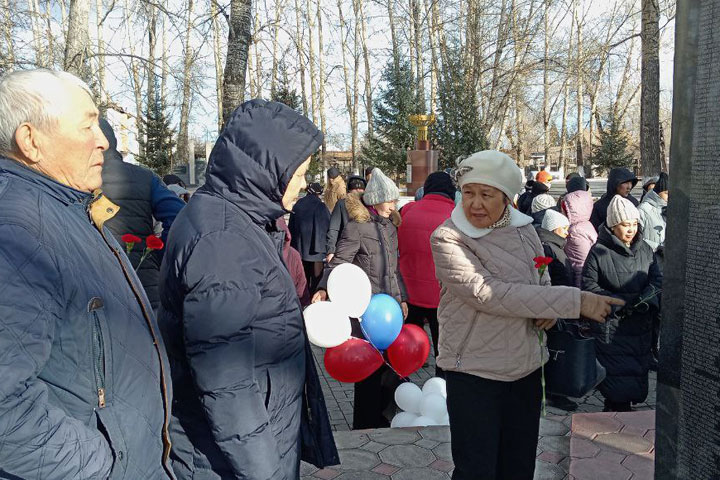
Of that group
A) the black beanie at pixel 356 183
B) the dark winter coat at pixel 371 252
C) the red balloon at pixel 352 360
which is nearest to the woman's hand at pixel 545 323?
the red balloon at pixel 352 360

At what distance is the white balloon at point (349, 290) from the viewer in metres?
4.17

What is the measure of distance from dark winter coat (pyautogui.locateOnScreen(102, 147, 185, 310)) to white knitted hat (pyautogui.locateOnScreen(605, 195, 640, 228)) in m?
2.99

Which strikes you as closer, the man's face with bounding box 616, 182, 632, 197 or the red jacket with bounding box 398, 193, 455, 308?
the red jacket with bounding box 398, 193, 455, 308

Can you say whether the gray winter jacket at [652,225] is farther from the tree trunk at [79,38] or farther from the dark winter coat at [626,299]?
the tree trunk at [79,38]

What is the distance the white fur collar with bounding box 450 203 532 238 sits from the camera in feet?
8.18

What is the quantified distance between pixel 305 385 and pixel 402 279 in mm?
2846

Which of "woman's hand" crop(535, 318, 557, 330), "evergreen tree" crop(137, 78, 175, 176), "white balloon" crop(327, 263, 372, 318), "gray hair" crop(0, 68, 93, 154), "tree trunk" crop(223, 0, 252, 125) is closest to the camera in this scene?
"gray hair" crop(0, 68, 93, 154)

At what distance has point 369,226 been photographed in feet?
15.8

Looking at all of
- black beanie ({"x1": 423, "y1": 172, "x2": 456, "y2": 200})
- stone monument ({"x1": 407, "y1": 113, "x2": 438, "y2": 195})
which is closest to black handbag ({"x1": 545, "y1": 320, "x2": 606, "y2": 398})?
black beanie ({"x1": 423, "y1": 172, "x2": 456, "y2": 200})

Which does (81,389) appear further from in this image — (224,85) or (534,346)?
(224,85)

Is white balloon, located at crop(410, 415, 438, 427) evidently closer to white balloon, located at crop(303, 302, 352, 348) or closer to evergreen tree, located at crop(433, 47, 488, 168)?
white balloon, located at crop(303, 302, 352, 348)

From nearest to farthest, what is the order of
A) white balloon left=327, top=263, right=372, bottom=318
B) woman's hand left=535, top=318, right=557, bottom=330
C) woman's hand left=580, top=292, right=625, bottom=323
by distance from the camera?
woman's hand left=580, top=292, right=625, bottom=323
woman's hand left=535, top=318, right=557, bottom=330
white balloon left=327, top=263, right=372, bottom=318

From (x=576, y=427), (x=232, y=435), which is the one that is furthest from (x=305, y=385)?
(x=576, y=427)

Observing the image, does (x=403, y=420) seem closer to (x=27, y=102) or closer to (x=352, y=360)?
(x=352, y=360)
